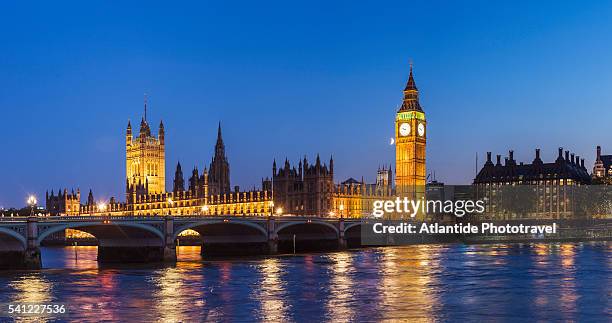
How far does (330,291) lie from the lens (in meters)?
46.2

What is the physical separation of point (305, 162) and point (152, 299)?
105 meters

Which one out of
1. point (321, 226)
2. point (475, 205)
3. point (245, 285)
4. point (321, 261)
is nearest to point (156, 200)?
point (475, 205)

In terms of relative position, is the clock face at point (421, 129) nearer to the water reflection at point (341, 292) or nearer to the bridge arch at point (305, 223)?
the bridge arch at point (305, 223)

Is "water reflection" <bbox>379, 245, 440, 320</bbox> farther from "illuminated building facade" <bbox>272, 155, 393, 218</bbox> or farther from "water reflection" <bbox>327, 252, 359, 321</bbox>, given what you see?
"illuminated building facade" <bbox>272, 155, 393, 218</bbox>

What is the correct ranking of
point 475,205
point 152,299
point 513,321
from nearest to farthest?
point 513,321 → point 152,299 → point 475,205

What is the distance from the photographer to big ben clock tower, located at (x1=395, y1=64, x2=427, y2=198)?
169125 mm

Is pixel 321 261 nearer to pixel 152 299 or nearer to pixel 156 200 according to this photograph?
pixel 152 299

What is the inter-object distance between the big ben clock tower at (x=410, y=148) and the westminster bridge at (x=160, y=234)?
172ft

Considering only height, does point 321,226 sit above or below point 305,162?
below

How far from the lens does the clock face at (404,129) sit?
172250 millimetres

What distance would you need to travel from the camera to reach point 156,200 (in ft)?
620

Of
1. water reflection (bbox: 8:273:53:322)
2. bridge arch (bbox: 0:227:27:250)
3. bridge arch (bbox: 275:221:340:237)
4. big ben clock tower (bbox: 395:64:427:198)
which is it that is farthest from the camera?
big ben clock tower (bbox: 395:64:427:198)

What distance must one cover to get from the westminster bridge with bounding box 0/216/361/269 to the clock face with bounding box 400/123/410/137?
188ft

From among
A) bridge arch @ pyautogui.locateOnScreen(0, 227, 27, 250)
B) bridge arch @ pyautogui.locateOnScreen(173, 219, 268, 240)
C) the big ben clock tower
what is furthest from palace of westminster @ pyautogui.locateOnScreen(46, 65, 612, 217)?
bridge arch @ pyautogui.locateOnScreen(0, 227, 27, 250)
